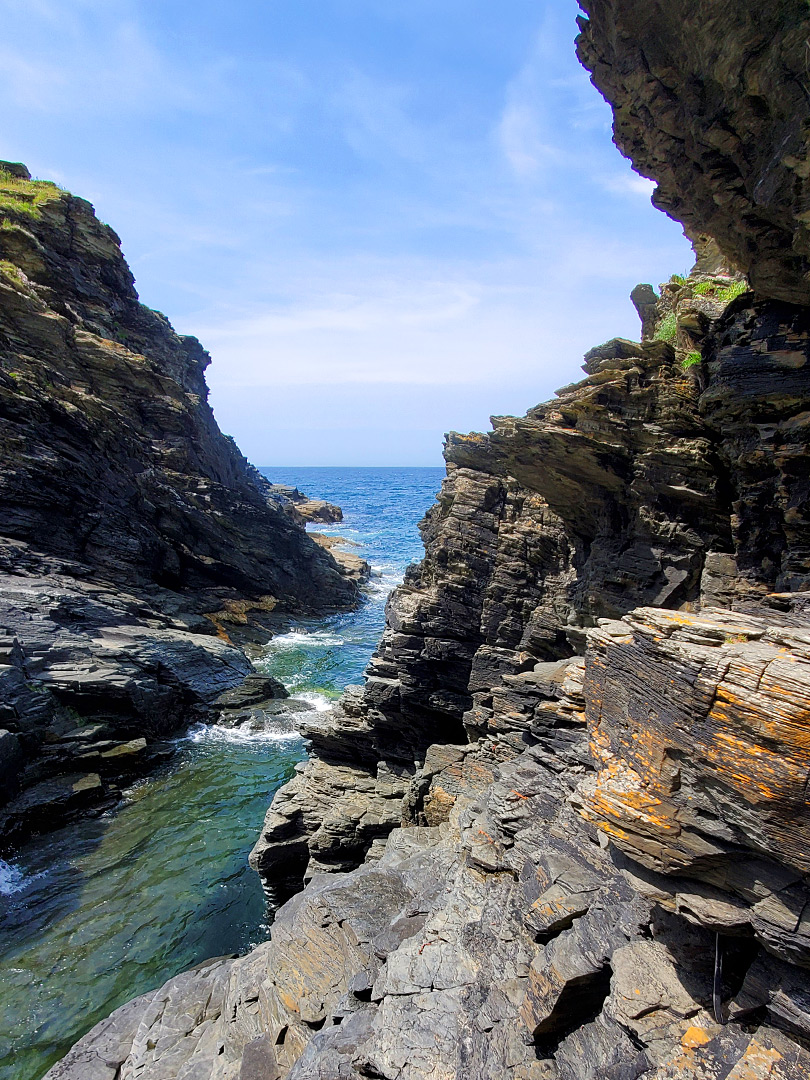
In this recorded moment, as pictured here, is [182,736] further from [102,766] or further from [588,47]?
[588,47]

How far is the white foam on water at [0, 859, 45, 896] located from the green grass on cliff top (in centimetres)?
4925

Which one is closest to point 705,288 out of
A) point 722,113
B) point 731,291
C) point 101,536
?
point 731,291

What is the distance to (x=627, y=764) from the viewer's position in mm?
7703

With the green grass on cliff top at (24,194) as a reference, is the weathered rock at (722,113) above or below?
below

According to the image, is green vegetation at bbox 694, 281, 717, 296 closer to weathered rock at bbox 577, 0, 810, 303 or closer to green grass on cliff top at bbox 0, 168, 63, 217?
weathered rock at bbox 577, 0, 810, 303

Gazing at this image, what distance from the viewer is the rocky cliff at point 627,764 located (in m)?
6.49

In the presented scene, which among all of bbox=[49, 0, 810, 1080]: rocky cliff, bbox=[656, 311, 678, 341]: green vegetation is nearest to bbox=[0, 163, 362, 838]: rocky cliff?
bbox=[49, 0, 810, 1080]: rocky cliff

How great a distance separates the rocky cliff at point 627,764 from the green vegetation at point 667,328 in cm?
14

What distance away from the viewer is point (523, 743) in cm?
1628

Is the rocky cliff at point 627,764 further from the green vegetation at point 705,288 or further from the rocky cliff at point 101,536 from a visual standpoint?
the rocky cliff at point 101,536

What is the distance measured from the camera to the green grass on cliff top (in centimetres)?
4619

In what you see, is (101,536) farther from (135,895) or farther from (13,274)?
(135,895)

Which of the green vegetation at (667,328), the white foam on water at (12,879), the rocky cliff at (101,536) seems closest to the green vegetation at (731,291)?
the green vegetation at (667,328)

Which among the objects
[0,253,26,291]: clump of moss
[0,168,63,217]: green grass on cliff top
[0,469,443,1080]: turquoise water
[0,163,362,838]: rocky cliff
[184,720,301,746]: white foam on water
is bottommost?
[184,720,301,746]: white foam on water
